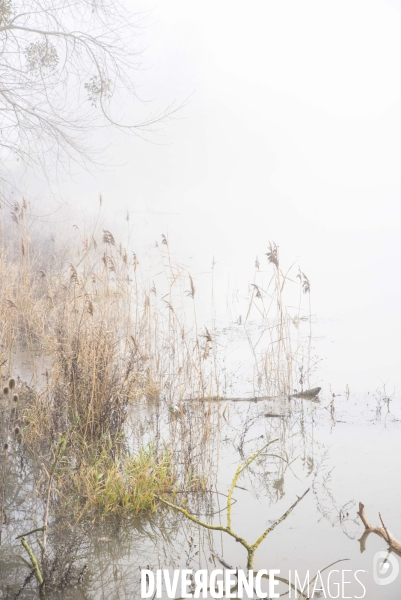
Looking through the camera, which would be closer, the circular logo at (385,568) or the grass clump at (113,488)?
the circular logo at (385,568)

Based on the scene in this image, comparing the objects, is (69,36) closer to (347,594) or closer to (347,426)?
(347,426)

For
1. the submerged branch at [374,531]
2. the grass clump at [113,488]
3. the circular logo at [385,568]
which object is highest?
the grass clump at [113,488]

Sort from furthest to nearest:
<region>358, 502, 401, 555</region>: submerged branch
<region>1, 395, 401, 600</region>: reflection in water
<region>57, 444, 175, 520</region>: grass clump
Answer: <region>57, 444, 175, 520</region>: grass clump
<region>358, 502, 401, 555</region>: submerged branch
<region>1, 395, 401, 600</region>: reflection in water

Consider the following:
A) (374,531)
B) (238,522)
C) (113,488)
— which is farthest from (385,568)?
(113,488)

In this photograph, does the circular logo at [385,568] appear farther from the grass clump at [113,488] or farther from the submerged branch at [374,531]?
the grass clump at [113,488]

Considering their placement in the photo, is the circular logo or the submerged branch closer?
the circular logo

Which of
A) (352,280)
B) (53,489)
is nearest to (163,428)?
(53,489)

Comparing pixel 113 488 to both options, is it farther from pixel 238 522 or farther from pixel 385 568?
pixel 385 568

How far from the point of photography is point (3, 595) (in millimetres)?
1983

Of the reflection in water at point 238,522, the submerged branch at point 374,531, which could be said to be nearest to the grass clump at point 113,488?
the reflection in water at point 238,522

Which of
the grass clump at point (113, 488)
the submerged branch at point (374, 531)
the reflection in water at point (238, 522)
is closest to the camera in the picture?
the reflection in water at point (238, 522)

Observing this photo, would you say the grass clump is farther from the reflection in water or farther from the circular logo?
the circular logo

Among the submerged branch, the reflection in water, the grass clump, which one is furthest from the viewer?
the grass clump

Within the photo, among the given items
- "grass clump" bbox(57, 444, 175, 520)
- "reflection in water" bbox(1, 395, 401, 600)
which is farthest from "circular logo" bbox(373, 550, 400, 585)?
"grass clump" bbox(57, 444, 175, 520)
